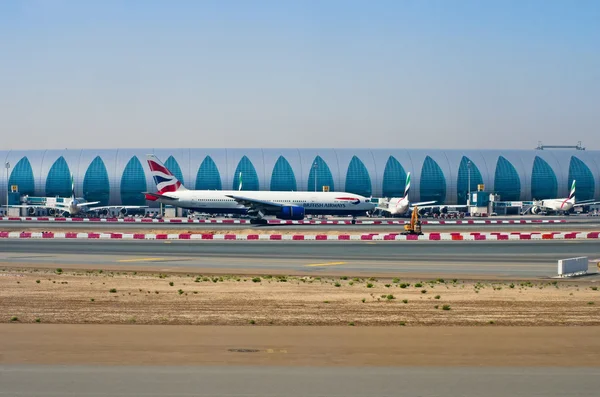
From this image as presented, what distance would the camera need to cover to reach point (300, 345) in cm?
1742

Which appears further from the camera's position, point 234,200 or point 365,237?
point 234,200

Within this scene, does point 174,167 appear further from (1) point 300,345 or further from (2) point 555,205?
(1) point 300,345

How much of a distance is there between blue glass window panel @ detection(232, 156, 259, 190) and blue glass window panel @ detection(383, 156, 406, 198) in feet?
82.7

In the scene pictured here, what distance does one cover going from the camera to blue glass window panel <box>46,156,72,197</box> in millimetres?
139000

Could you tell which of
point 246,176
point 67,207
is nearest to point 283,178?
point 246,176

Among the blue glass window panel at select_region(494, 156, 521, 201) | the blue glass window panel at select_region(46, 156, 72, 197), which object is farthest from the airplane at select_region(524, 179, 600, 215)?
the blue glass window panel at select_region(46, 156, 72, 197)

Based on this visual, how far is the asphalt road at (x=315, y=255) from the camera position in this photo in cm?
3894

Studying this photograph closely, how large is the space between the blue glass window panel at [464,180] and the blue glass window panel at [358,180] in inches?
710

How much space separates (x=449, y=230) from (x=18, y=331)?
208ft

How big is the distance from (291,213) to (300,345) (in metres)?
67.5

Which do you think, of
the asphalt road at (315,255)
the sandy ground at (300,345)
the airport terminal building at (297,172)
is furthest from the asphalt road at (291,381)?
the airport terminal building at (297,172)

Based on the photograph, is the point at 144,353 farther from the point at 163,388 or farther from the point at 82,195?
the point at 82,195

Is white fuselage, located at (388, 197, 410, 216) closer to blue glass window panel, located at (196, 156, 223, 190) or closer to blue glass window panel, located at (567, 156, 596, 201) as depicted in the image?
blue glass window panel, located at (196, 156, 223, 190)

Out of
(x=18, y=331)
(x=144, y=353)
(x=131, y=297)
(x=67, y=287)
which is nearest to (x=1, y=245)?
(x=67, y=287)
